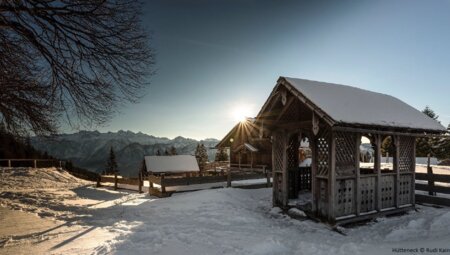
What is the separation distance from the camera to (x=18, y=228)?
933 cm

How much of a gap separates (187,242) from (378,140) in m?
8.44

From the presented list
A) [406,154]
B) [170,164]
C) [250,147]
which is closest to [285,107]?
[406,154]

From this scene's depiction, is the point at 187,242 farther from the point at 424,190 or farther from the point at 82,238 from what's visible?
the point at 424,190

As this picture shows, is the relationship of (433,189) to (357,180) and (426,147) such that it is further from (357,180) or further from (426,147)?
(426,147)

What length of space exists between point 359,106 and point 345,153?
232 centimetres

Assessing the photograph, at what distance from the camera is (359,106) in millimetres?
12078

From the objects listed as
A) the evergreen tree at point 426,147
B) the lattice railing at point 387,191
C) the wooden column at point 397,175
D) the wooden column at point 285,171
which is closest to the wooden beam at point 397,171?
the wooden column at point 397,175

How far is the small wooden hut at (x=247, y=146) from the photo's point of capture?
31420 mm

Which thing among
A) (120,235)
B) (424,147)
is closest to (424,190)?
(120,235)

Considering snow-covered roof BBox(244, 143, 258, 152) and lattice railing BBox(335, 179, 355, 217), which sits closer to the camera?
lattice railing BBox(335, 179, 355, 217)

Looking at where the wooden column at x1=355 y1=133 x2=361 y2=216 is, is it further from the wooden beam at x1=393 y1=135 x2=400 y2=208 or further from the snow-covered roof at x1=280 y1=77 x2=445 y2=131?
the wooden beam at x1=393 y1=135 x2=400 y2=208

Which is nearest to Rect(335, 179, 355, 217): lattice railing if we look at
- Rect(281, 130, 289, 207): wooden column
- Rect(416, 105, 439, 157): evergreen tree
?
Rect(281, 130, 289, 207): wooden column

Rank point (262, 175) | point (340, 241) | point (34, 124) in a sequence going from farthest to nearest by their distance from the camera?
point (262, 175)
point (34, 124)
point (340, 241)

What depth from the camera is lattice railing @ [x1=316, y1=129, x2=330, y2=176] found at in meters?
10.8
